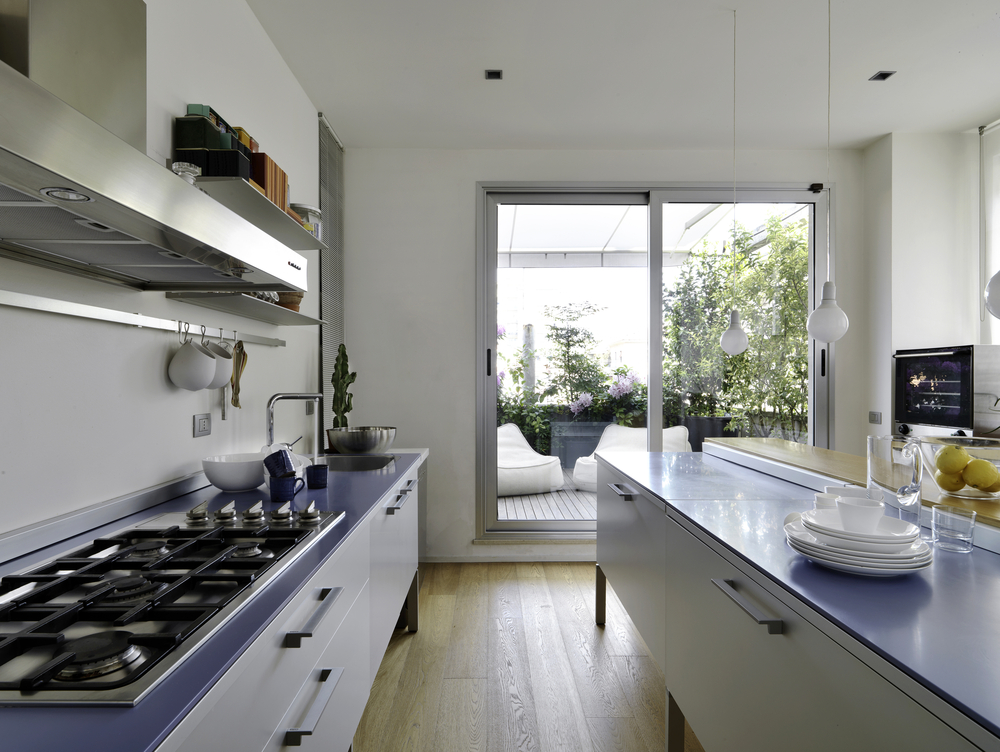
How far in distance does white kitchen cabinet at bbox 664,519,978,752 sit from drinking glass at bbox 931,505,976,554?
1.48 ft

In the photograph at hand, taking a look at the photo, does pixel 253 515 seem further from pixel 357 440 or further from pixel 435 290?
pixel 435 290

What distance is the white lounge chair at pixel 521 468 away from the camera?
147 inches

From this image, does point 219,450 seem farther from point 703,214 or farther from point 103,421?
point 703,214

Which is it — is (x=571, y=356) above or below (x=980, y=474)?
above

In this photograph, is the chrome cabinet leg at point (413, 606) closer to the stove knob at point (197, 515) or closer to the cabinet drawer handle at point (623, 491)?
the cabinet drawer handle at point (623, 491)

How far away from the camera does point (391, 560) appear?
1.98 meters

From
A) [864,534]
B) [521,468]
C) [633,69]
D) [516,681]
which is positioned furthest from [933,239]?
[516,681]

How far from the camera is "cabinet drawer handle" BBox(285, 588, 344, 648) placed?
3.09ft

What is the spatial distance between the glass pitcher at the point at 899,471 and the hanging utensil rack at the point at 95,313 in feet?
6.58

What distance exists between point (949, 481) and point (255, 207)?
2164 mm

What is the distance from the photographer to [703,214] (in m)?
3.71

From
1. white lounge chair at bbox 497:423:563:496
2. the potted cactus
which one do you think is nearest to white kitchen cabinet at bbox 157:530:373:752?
the potted cactus

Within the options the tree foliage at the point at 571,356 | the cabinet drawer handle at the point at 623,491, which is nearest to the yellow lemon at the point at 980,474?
the cabinet drawer handle at the point at 623,491

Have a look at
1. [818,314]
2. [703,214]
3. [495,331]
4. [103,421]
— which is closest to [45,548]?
[103,421]
